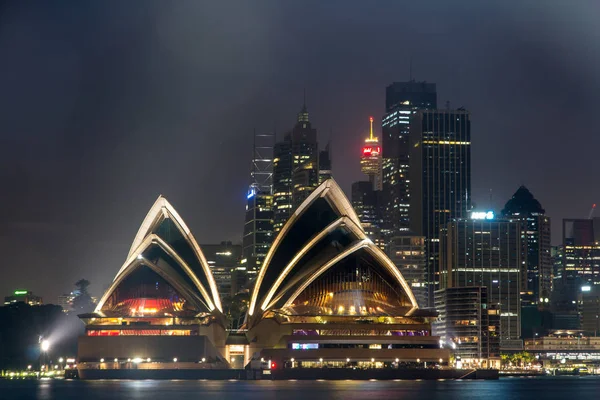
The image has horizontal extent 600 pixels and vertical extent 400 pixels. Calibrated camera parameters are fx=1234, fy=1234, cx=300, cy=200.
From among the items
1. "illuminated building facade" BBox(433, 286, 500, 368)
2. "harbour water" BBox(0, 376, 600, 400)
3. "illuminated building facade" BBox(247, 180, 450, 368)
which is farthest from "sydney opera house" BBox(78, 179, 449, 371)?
"illuminated building facade" BBox(433, 286, 500, 368)

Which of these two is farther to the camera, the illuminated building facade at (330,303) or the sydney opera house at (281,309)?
the sydney opera house at (281,309)

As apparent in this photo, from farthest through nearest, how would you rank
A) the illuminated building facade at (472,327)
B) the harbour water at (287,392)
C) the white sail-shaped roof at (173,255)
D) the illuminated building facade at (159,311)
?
the illuminated building facade at (472,327) → the illuminated building facade at (159,311) → the white sail-shaped roof at (173,255) → the harbour water at (287,392)

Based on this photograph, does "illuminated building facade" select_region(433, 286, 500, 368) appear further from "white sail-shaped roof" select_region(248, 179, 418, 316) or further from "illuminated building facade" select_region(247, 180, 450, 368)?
"white sail-shaped roof" select_region(248, 179, 418, 316)

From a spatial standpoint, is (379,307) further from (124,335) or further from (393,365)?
(124,335)

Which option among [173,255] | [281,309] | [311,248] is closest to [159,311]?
[173,255]

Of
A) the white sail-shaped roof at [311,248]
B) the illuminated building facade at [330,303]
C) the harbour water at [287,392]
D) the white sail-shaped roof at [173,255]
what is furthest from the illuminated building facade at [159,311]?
the harbour water at [287,392]

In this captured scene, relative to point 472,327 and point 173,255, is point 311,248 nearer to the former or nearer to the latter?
point 173,255

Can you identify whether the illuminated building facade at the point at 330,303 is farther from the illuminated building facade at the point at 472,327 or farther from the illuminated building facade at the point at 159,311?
the illuminated building facade at the point at 472,327

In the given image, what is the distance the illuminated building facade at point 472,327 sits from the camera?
18425 cm

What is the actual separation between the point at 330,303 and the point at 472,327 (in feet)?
145

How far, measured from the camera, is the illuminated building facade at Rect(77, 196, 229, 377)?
14800 cm

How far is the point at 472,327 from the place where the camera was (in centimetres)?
18712

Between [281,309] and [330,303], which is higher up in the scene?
[330,303]

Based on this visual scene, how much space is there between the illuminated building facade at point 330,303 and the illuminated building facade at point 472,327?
35.3 m
